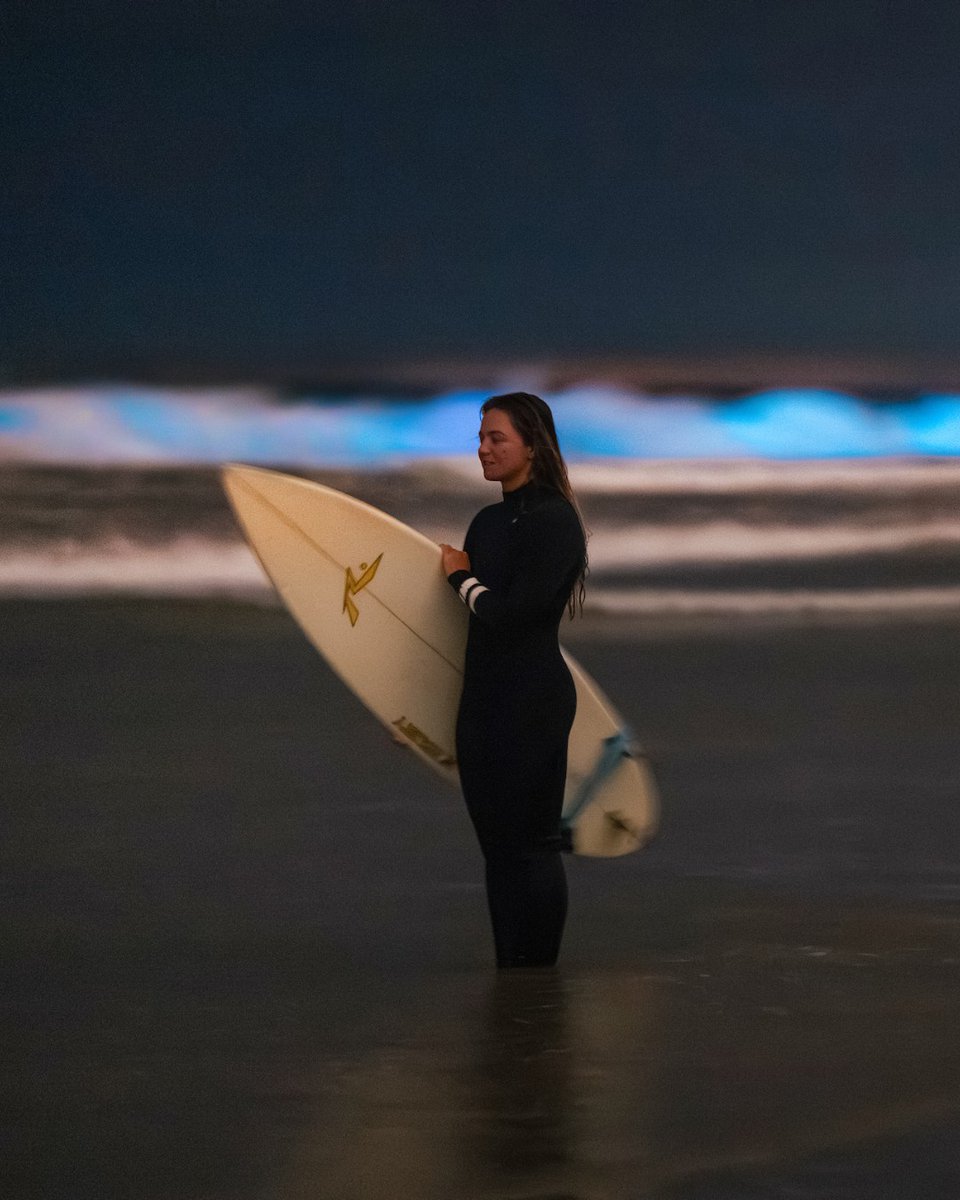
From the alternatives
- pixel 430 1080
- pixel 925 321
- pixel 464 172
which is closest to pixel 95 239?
pixel 464 172

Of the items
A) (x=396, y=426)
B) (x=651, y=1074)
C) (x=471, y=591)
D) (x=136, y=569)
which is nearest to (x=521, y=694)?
(x=471, y=591)

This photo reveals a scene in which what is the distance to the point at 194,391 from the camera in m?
8.41

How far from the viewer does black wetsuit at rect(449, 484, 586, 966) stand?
248cm

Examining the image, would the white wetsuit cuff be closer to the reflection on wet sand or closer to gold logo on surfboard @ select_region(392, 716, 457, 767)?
gold logo on surfboard @ select_region(392, 716, 457, 767)

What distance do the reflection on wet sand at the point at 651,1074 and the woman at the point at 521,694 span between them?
10 cm

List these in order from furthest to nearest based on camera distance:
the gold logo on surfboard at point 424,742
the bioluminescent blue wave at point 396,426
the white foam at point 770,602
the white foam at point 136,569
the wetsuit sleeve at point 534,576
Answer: the bioluminescent blue wave at point 396,426 → the white foam at point 136,569 → the white foam at point 770,602 → the gold logo on surfboard at point 424,742 → the wetsuit sleeve at point 534,576

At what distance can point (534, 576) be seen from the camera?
96.6 inches

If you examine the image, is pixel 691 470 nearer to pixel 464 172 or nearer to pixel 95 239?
pixel 464 172

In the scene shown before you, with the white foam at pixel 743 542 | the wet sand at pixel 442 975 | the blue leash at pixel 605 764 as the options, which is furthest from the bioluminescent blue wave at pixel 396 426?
the blue leash at pixel 605 764

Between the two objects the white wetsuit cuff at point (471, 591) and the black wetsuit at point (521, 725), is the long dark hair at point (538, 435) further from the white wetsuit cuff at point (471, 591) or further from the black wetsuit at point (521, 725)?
the white wetsuit cuff at point (471, 591)

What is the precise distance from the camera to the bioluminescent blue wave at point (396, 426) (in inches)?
330

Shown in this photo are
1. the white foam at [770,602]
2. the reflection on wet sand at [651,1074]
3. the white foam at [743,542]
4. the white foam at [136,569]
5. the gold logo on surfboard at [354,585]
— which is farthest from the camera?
the white foam at [743,542]

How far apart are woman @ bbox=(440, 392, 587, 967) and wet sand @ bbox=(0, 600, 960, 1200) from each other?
0.10 meters

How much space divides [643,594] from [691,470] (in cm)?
121
